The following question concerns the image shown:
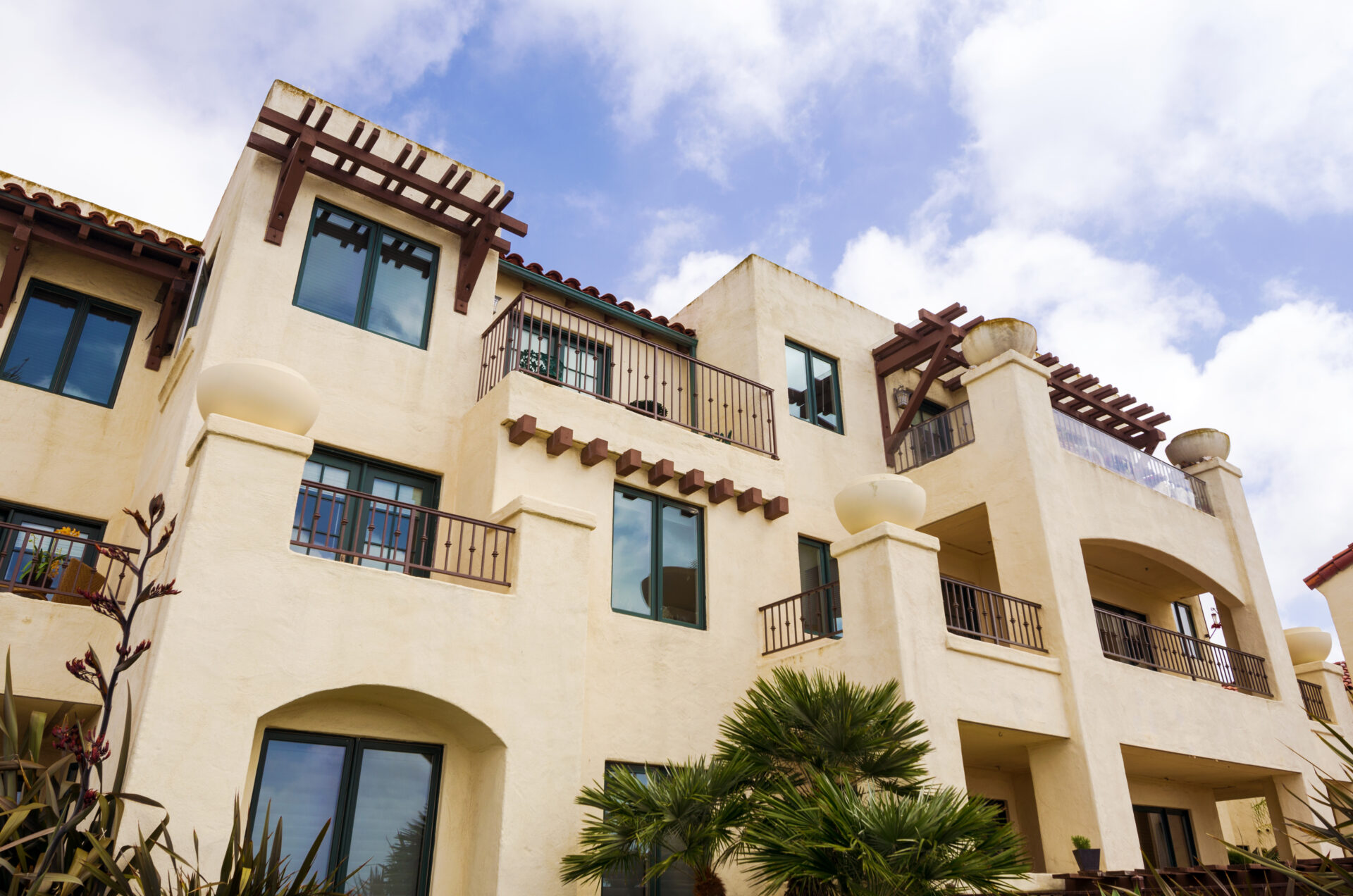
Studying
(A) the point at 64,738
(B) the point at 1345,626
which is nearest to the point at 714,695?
(A) the point at 64,738

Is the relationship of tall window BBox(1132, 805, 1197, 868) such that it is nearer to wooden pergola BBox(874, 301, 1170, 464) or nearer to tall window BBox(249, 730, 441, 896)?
wooden pergola BBox(874, 301, 1170, 464)

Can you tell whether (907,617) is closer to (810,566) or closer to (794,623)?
(794,623)

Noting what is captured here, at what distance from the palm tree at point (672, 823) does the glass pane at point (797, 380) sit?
782 cm

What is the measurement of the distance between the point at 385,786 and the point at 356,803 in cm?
35

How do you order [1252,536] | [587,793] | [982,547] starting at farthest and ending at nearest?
[1252,536] → [982,547] → [587,793]

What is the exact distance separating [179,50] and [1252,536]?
19.6m

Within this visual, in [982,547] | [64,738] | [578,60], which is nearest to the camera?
[64,738]

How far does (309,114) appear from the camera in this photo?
12125 millimetres

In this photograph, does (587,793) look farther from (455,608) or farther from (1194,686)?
(1194,686)

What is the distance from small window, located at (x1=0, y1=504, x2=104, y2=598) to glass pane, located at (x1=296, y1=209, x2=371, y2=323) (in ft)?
12.8

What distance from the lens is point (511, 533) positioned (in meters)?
10.6

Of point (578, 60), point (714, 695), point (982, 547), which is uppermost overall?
point (578, 60)

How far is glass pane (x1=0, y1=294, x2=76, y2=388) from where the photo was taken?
1211 centimetres

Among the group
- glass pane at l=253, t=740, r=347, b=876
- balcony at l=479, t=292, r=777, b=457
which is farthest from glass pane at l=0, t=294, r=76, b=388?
glass pane at l=253, t=740, r=347, b=876
